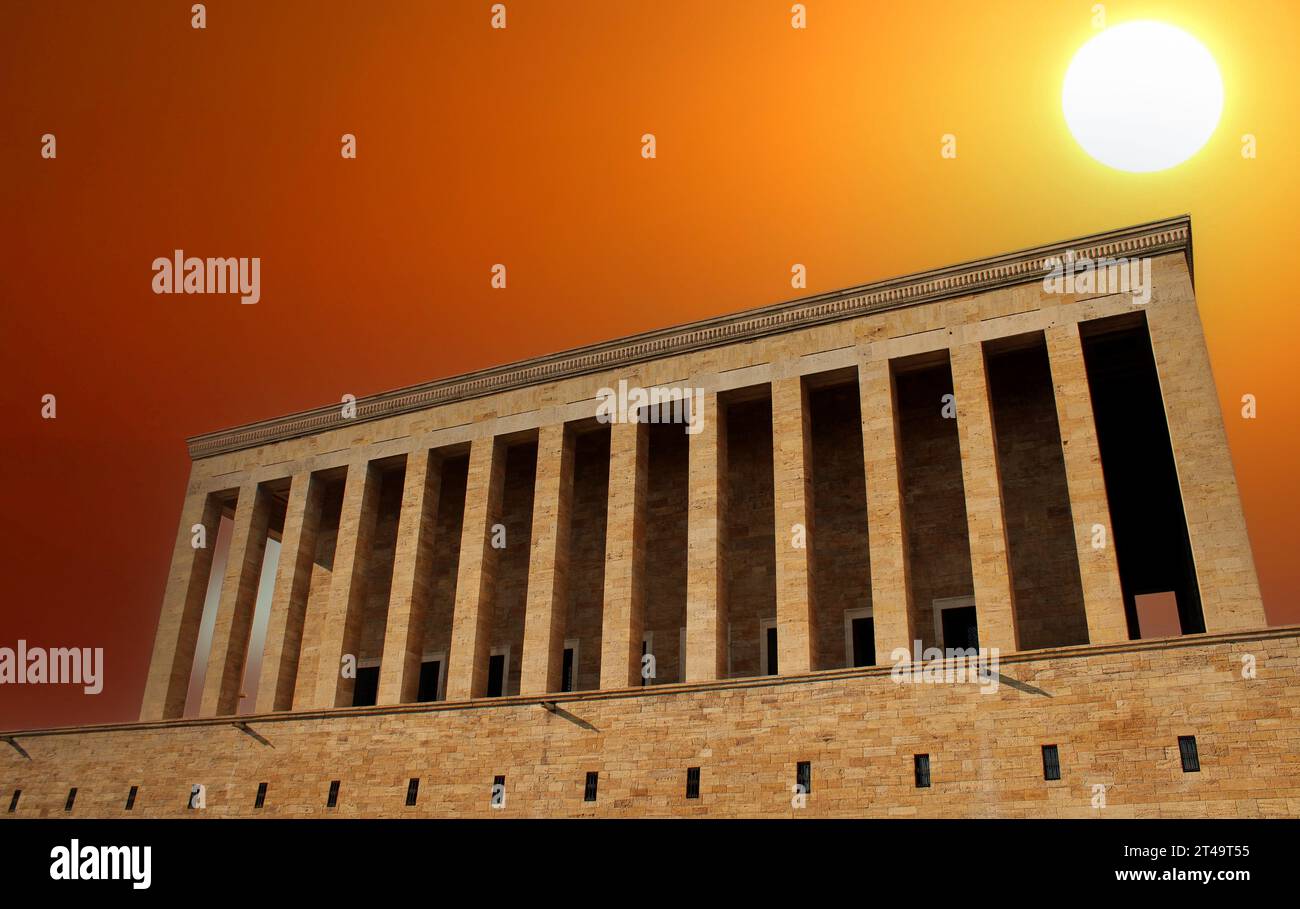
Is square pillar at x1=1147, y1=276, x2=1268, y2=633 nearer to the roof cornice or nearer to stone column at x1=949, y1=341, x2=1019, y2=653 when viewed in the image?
the roof cornice

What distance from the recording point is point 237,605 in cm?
2606

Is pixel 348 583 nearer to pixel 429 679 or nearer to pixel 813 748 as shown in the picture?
pixel 429 679

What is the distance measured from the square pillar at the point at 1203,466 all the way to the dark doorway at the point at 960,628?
4779mm

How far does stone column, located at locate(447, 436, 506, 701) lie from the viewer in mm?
22078

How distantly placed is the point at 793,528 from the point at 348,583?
38.1ft

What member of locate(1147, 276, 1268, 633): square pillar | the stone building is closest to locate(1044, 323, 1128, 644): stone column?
the stone building

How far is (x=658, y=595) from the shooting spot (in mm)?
23766

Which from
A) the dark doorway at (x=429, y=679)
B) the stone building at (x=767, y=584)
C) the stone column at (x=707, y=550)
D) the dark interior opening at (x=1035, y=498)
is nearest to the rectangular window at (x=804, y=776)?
the stone building at (x=767, y=584)

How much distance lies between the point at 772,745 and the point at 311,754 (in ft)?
34.9

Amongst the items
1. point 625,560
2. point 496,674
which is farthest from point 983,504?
point 496,674

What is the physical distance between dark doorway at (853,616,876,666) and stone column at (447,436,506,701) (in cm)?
825
